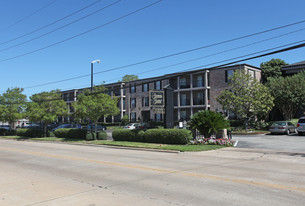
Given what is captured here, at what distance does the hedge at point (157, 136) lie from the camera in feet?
61.3

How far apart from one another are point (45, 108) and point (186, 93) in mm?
24767

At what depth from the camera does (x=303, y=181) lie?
7559mm

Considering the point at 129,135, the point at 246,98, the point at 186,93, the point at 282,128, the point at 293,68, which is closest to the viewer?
the point at 129,135

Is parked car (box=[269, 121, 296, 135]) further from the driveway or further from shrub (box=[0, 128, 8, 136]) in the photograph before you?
shrub (box=[0, 128, 8, 136])

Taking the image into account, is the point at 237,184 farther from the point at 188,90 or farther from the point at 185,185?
the point at 188,90

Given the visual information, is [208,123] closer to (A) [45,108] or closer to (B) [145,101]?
(A) [45,108]

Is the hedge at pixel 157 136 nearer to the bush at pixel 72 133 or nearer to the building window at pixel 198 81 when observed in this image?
the bush at pixel 72 133

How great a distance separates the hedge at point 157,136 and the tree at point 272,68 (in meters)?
28.3

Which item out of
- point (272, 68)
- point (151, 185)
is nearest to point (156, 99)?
point (151, 185)

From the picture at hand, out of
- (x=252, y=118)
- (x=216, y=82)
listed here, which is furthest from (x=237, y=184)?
(x=216, y=82)

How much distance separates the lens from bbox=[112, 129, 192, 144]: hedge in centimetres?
1869

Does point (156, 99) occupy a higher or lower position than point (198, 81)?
lower

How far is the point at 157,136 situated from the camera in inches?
782

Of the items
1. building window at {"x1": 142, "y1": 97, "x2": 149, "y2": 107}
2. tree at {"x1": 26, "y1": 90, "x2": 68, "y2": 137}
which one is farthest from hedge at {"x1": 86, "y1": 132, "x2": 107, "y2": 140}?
building window at {"x1": 142, "y1": 97, "x2": 149, "y2": 107}
